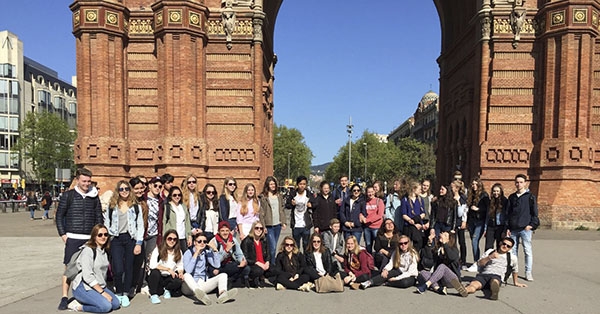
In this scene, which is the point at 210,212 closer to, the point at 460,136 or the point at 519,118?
the point at 519,118

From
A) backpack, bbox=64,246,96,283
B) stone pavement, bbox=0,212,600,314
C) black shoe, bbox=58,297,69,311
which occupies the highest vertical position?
backpack, bbox=64,246,96,283

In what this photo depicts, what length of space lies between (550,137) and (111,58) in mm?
18614

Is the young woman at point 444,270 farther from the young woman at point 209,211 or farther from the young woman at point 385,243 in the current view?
the young woman at point 209,211

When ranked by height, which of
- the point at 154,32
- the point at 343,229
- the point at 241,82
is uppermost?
the point at 154,32

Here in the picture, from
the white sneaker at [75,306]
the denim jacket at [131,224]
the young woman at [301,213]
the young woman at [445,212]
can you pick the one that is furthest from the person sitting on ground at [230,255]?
the young woman at [445,212]

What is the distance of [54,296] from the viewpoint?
6.99 m

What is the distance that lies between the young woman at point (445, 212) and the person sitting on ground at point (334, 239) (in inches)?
86.6

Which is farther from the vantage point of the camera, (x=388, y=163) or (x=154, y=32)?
(x=388, y=163)

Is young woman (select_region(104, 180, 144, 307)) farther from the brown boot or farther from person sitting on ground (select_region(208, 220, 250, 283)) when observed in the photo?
the brown boot

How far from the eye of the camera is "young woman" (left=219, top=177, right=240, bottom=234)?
27.1 feet

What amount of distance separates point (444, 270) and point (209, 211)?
182 inches

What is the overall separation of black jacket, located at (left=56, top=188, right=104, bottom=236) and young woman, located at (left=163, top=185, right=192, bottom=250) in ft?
4.10

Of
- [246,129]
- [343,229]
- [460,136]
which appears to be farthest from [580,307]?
[460,136]

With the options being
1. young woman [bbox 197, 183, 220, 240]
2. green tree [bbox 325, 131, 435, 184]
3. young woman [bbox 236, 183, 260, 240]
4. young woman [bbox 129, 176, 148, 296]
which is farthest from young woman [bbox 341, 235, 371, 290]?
green tree [bbox 325, 131, 435, 184]
